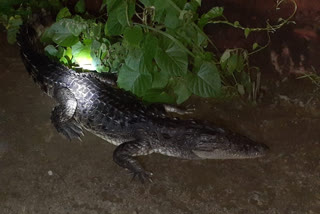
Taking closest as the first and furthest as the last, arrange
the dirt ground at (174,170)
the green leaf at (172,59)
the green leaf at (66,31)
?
1. the dirt ground at (174,170)
2. the green leaf at (172,59)
3. the green leaf at (66,31)

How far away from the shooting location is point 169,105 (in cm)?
463

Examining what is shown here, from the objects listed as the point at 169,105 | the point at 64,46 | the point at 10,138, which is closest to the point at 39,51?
the point at 64,46

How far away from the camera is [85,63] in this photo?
5090 millimetres

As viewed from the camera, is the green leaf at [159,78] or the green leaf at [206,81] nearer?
the green leaf at [206,81]

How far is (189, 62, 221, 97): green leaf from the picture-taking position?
4.10 metres

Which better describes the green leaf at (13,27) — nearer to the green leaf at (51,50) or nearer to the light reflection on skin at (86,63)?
the green leaf at (51,50)

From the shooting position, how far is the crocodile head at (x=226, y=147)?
3.96 metres

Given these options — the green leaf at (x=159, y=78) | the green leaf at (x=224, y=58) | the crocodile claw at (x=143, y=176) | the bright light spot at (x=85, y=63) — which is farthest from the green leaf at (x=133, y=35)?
the bright light spot at (x=85, y=63)

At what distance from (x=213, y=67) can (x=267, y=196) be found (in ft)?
4.04

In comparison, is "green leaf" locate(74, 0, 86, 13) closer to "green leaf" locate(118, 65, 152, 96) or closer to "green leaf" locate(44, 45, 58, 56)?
"green leaf" locate(44, 45, 58, 56)

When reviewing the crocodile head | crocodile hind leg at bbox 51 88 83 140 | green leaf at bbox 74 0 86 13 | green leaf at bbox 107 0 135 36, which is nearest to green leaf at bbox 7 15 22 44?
green leaf at bbox 74 0 86 13

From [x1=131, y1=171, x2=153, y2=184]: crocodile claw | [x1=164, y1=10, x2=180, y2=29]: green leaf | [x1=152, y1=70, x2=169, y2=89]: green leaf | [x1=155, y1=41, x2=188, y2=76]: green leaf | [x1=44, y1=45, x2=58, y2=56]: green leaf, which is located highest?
[x1=164, y1=10, x2=180, y2=29]: green leaf

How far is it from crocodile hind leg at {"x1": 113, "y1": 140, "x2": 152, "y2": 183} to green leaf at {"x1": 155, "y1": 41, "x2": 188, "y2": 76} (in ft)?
2.31

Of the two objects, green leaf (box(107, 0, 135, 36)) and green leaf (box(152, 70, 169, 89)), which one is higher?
green leaf (box(107, 0, 135, 36))
